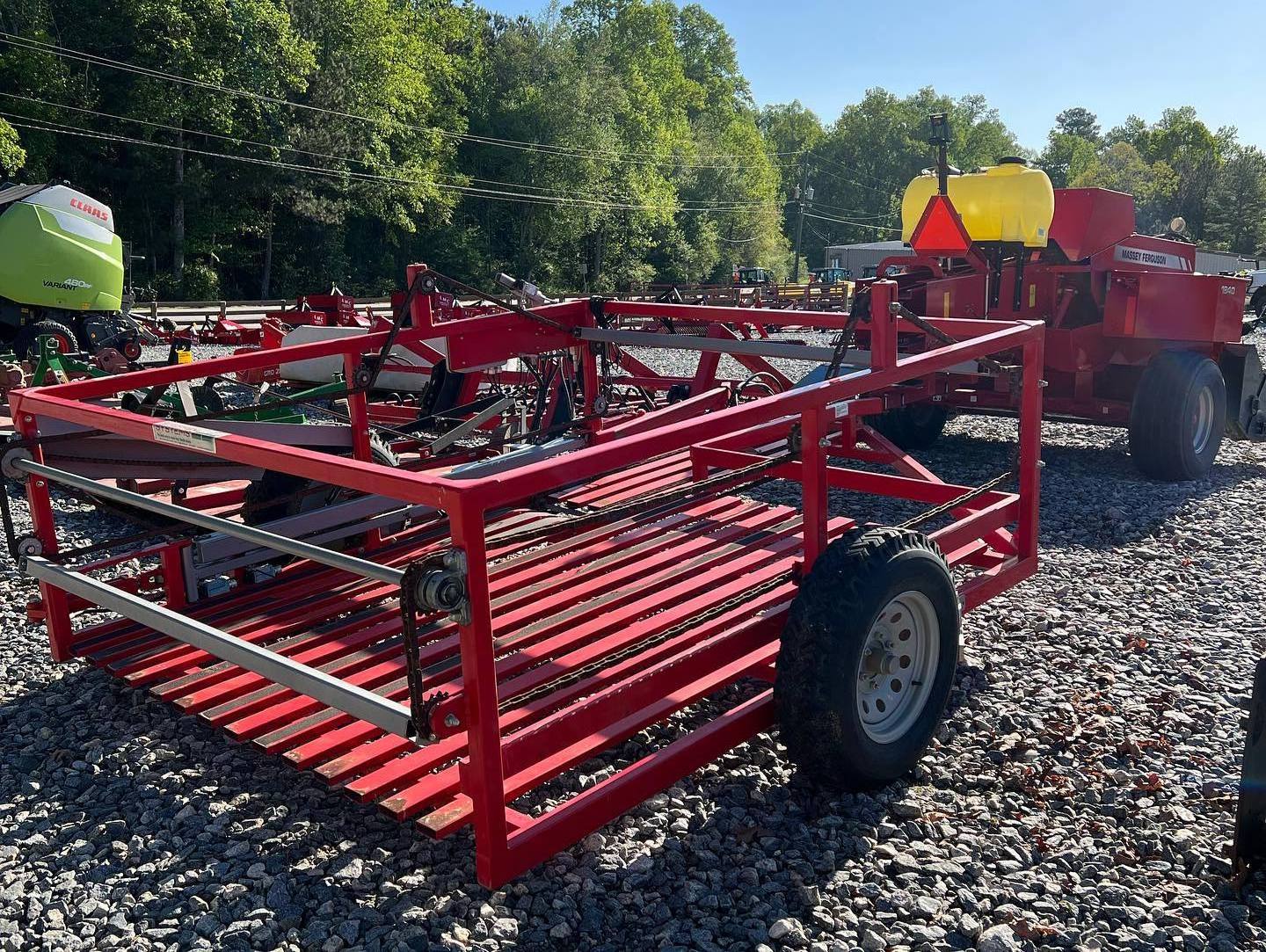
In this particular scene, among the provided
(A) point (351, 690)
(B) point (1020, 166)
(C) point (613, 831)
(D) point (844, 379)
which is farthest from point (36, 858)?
(B) point (1020, 166)

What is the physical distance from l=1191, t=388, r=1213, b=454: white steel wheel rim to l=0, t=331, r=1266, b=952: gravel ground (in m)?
3.98

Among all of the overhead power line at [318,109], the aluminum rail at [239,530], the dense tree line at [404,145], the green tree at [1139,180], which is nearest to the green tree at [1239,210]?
the dense tree line at [404,145]

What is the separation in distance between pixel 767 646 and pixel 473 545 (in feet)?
5.38

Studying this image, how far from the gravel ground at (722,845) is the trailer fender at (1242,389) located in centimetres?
474

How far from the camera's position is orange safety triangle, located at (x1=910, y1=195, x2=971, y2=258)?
292 inches

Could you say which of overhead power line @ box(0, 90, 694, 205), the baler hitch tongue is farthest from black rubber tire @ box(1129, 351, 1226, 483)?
overhead power line @ box(0, 90, 694, 205)

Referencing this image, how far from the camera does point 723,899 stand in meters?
2.74

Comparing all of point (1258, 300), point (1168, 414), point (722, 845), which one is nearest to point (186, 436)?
point (722, 845)

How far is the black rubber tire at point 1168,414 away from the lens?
7.41m

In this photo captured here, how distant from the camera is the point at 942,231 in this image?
24.6 feet

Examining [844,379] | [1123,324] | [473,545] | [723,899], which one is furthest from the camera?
[1123,324]

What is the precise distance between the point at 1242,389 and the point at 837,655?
706 cm

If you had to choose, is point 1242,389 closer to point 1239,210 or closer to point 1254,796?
point 1254,796

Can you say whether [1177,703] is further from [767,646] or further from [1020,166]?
[1020,166]
